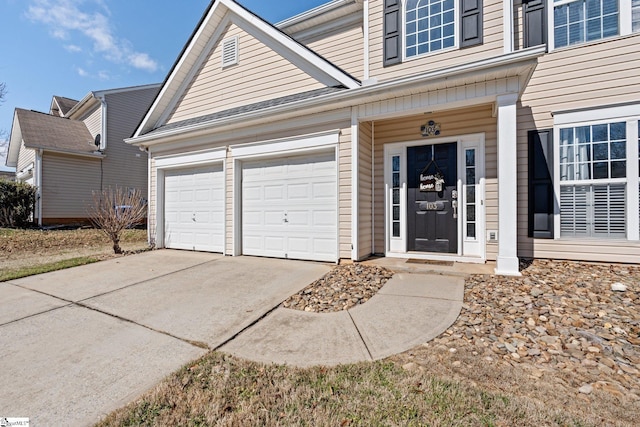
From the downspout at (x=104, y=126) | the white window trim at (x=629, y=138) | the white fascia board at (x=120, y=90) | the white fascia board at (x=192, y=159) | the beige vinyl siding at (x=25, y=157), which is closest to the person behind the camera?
the white window trim at (x=629, y=138)

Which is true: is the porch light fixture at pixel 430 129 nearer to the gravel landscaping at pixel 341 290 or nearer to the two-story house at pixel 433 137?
the two-story house at pixel 433 137

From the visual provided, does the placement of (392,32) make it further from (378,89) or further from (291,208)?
(291,208)

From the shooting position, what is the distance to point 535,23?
5.52 meters

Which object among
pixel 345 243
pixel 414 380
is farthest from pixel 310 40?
pixel 414 380

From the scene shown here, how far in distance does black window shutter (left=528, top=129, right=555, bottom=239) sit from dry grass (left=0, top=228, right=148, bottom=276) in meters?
9.22

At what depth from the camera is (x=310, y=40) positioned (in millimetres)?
8359

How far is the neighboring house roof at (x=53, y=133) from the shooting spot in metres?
12.9

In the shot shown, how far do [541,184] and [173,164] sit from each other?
27.7 feet

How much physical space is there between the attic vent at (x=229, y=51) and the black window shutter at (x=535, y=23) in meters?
6.31

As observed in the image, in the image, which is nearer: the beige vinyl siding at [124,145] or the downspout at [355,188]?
the downspout at [355,188]

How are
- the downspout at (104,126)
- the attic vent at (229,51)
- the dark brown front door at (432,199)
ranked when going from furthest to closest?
the downspout at (104,126)
the attic vent at (229,51)
the dark brown front door at (432,199)

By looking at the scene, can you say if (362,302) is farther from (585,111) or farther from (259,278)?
(585,111)

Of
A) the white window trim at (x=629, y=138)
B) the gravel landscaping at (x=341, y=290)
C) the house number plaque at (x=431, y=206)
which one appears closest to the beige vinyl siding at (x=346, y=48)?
the house number plaque at (x=431, y=206)

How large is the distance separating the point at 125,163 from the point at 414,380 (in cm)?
1765
